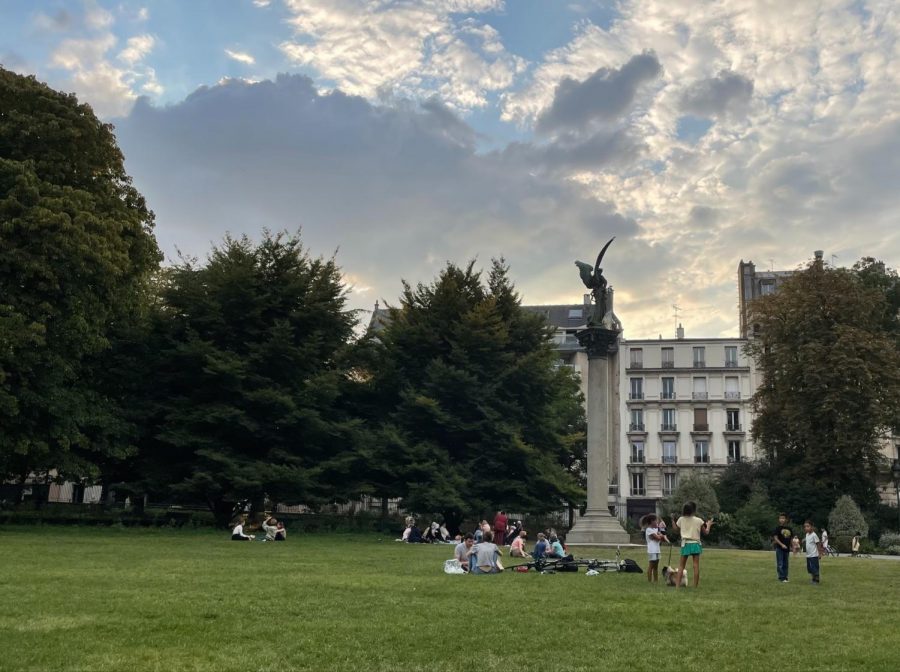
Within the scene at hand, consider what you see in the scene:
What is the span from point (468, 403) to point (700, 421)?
154 ft

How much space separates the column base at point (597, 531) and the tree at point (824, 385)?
64.7 ft

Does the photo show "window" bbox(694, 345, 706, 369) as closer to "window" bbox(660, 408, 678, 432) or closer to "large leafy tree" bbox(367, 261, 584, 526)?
"window" bbox(660, 408, 678, 432)

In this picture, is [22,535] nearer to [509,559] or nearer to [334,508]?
[509,559]

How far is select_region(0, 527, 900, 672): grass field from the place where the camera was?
9031 mm

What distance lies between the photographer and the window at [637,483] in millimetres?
84062

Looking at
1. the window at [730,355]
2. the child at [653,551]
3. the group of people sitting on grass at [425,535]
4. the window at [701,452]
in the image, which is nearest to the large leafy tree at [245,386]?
the group of people sitting on grass at [425,535]

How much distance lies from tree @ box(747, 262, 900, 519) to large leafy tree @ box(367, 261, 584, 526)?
1579 centimetres

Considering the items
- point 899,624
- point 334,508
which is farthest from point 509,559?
point 334,508

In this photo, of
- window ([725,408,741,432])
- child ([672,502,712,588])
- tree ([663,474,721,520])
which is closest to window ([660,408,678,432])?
window ([725,408,741,432])

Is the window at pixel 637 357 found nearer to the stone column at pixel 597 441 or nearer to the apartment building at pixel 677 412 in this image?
the apartment building at pixel 677 412

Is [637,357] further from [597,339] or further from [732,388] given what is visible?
[597,339]

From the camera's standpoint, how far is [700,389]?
84938mm

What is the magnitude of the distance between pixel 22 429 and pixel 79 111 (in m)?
13.6

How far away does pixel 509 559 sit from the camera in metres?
27.5
